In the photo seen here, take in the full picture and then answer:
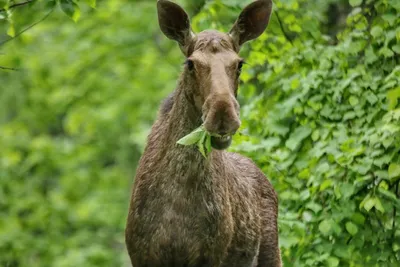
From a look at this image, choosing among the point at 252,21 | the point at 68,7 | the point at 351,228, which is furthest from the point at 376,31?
the point at 68,7

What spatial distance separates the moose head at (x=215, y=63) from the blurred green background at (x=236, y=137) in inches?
22.3

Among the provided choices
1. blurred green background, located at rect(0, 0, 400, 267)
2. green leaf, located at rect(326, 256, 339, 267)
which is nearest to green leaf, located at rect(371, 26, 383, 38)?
blurred green background, located at rect(0, 0, 400, 267)

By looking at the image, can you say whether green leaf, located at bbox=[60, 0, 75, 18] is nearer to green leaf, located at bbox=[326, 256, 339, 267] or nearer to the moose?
the moose

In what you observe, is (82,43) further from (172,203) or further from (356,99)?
(172,203)

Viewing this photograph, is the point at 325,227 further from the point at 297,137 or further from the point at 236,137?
the point at 236,137

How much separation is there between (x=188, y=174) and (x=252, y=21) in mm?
1371

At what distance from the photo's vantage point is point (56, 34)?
25531 mm

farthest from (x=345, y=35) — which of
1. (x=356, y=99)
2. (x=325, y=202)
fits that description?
(x=325, y=202)

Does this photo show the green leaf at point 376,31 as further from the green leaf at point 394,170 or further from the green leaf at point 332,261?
the green leaf at point 332,261

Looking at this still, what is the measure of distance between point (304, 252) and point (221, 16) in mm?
4993

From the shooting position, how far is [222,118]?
7.76 m

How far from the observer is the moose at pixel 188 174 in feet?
27.5

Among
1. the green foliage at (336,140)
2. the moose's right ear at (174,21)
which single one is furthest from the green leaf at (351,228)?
the moose's right ear at (174,21)

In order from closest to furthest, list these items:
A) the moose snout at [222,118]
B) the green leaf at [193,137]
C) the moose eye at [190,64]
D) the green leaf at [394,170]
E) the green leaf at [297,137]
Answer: the moose snout at [222,118] → the green leaf at [193,137] → the moose eye at [190,64] → the green leaf at [394,170] → the green leaf at [297,137]
